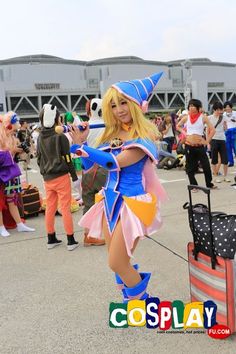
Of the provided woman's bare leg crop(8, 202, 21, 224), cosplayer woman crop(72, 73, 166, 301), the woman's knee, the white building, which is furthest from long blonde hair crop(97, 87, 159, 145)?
the white building

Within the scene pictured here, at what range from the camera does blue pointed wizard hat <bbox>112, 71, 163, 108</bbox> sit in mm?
2381

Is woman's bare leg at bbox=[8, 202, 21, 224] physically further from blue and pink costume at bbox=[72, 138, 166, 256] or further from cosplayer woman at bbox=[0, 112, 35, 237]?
blue and pink costume at bbox=[72, 138, 166, 256]

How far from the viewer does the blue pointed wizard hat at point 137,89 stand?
2381mm

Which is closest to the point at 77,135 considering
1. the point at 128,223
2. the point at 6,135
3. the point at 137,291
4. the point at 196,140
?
the point at 128,223

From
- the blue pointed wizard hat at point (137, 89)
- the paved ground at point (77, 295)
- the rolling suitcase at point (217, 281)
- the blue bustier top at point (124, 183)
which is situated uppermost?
the blue pointed wizard hat at point (137, 89)

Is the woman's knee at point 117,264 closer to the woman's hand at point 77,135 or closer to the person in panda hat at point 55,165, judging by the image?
the woman's hand at point 77,135

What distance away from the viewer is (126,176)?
242 cm

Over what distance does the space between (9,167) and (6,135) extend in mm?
404

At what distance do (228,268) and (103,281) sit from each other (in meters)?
1.40

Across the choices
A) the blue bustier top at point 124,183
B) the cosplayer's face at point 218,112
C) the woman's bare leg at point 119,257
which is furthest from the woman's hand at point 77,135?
the cosplayer's face at point 218,112

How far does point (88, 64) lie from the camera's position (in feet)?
282

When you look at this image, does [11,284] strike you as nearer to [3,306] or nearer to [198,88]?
[3,306]

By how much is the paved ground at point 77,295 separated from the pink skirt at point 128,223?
63 cm

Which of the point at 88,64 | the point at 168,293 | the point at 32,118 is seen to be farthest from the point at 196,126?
the point at 88,64
